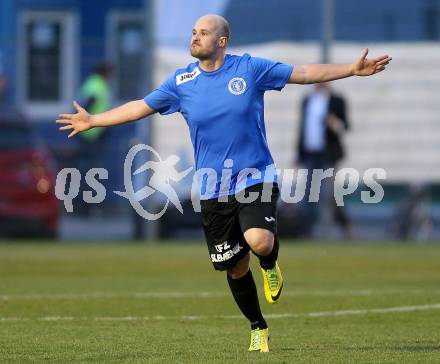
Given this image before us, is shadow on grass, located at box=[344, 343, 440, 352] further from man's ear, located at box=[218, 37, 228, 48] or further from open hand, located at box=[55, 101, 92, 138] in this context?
open hand, located at box=[55, 101, 92, 138]

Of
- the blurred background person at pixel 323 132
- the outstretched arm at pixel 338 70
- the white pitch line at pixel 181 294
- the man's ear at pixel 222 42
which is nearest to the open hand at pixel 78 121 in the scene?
the man's ear at pixel 222 42

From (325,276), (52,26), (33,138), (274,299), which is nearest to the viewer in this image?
(274,299)

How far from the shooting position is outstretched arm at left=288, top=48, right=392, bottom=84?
827 cm

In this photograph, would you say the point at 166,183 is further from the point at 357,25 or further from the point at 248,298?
the point at 248,298

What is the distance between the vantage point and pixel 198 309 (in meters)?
11.0

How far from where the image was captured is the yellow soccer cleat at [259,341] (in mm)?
8198

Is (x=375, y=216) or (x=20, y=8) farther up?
(x=20, y=8)

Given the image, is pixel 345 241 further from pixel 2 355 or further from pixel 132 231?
pixel 2 355

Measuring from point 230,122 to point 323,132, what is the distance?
40.4 ft

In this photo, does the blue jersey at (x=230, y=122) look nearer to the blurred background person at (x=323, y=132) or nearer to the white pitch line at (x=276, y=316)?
the white pitch line at (x=276, y=316)

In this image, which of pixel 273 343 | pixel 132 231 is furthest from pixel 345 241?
pixel 273 343

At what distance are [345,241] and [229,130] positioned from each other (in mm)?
12956

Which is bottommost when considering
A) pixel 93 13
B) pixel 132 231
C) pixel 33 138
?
pixel 132 231

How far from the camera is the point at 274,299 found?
8336mm
